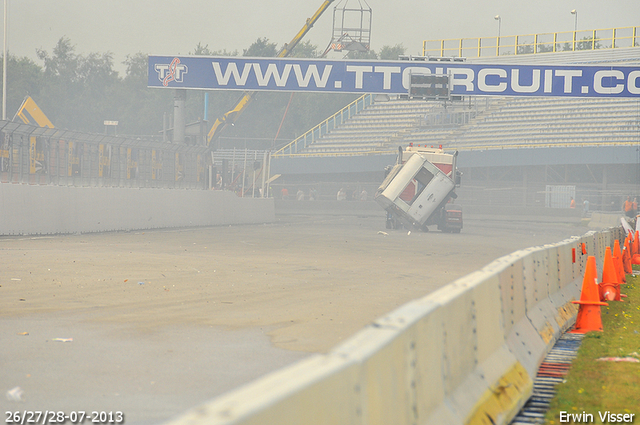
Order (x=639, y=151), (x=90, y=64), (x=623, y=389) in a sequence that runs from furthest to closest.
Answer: (x=90, y=64)
(x=639, y=151)
(x=623, y=389)

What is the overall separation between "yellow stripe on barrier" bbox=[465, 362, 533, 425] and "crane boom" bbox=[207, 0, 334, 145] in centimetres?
3833

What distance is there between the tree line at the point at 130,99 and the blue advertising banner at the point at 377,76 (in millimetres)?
47014

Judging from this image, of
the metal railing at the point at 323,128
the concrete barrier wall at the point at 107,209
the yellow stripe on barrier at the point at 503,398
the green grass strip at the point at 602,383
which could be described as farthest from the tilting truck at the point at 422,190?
the metal railing at the point at 323,128

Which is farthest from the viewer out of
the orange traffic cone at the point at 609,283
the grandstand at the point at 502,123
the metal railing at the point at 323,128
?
the metal railing at the point at 323,128

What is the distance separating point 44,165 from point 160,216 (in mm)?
6193

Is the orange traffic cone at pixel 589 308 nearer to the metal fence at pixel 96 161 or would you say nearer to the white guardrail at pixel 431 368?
the white guardrail at pixel 431 368

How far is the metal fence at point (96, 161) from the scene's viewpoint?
21562mm

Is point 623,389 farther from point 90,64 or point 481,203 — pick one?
point 90,64

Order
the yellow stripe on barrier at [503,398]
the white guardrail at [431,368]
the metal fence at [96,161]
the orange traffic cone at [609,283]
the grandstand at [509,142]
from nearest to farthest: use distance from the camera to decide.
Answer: the white guardrail at [431,368]
the yellow stripe on barrier at [503,398]
the orange traffic cone at [609,283]
the metal fence at [96,161]
the grandstand at [509,142]

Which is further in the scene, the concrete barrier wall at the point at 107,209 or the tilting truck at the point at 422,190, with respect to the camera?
the tilting truck at the point at 422,190

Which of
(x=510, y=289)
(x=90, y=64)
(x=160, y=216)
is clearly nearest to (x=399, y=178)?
(x=160, y=216)

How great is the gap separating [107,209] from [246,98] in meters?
21.4

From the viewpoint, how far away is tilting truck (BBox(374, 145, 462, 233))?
33188mm

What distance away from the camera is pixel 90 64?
378 feet
